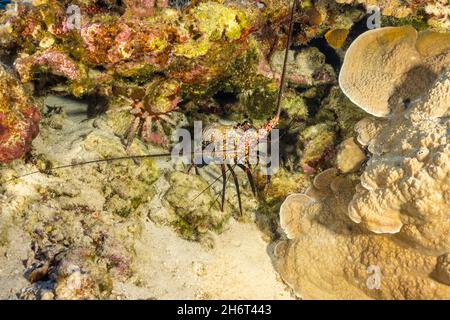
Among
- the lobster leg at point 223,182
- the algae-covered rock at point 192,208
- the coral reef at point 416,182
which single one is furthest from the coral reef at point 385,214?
the algae-covered rock at point 192,208

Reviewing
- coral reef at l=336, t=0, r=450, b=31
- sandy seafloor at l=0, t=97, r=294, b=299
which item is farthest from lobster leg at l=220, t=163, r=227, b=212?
coral reef at l=336, t=0, r=450, b=31

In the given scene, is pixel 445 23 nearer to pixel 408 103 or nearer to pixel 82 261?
pixel 408 103

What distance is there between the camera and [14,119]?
11.0 feet

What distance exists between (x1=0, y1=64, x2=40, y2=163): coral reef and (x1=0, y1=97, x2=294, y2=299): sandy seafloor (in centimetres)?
23

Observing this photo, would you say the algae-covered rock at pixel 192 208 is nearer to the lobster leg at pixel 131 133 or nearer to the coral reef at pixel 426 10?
the lobster leg at pixel 131 133

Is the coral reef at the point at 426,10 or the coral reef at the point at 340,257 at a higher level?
the coral reef at the point at 426,10

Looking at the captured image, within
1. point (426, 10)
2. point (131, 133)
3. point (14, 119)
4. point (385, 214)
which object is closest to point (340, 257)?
point (385, 214)

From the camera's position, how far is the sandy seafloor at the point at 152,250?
318 cm

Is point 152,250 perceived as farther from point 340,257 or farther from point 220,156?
point 340,257

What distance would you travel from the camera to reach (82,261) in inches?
116

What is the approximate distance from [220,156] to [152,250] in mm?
1187

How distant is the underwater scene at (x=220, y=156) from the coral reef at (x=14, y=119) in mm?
12

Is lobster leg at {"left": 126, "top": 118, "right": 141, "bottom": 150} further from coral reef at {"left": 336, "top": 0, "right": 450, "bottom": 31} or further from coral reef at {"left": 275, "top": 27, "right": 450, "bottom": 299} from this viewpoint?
coral reef at {"left": 336, "top": 0, "right": 450, "bottom": 31}

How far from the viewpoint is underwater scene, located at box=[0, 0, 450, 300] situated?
2.97m
